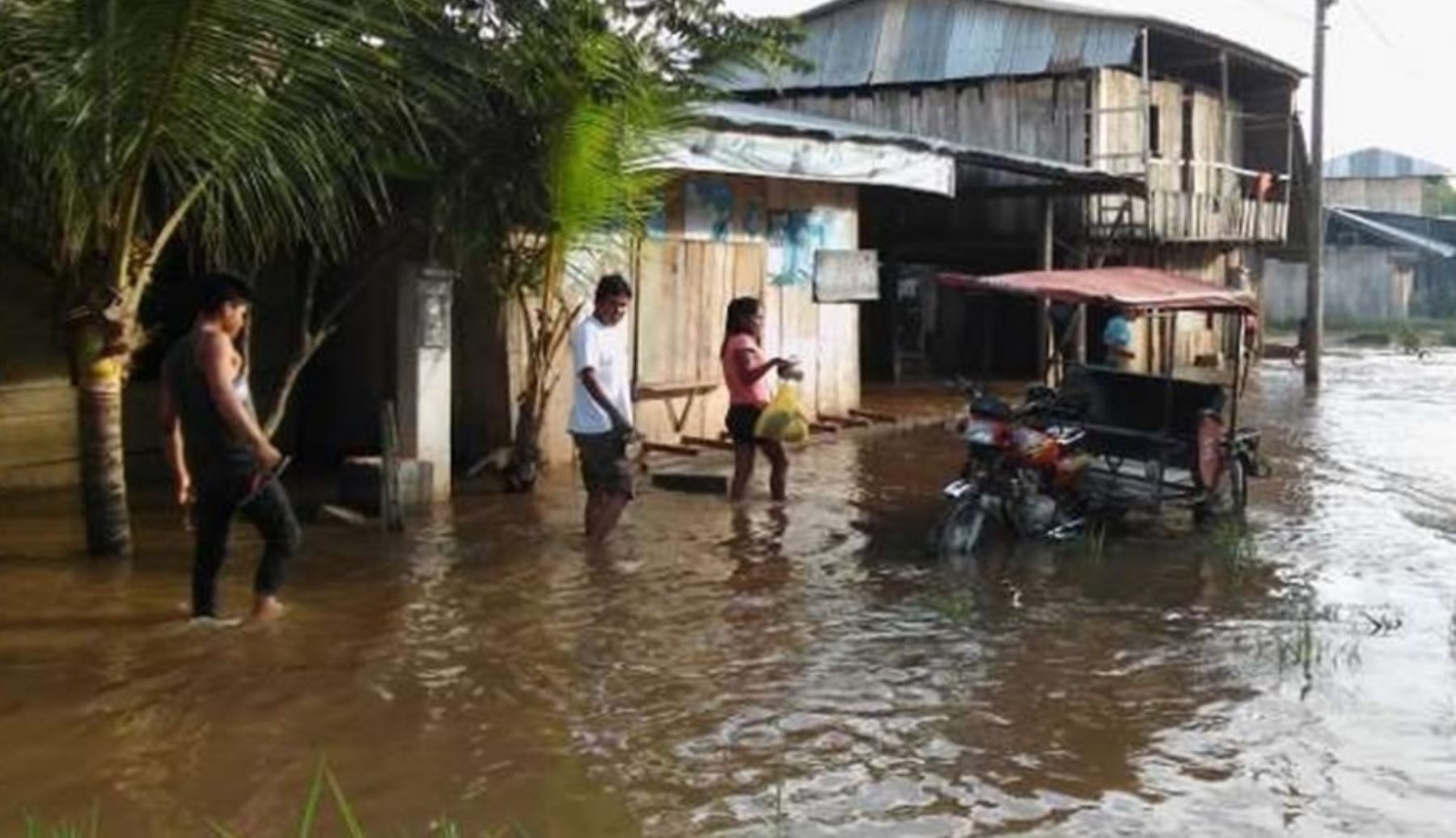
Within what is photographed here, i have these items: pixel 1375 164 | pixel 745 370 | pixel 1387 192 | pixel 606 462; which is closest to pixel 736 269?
pixel 745 370

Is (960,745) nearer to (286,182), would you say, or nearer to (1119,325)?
(286,182)

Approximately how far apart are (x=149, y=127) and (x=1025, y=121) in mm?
18858

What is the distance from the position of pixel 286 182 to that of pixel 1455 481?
1051cm

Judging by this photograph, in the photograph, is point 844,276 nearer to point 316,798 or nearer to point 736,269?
point 736,269

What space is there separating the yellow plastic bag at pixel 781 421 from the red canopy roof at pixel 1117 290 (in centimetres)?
140

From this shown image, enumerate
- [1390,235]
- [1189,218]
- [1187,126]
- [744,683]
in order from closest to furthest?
[744,683]
[1189,218]
[1187,126]
[1390,235]

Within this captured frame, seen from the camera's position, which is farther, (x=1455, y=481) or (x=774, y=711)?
(x=1455, y=481)

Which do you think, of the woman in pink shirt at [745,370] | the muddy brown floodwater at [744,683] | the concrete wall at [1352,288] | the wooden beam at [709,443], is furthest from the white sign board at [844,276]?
the concrete wall at [1352,288]

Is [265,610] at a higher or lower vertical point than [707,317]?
lower

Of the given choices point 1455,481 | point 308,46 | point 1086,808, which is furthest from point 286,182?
point 1455,481

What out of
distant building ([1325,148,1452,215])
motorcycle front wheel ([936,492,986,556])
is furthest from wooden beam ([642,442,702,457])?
distant building ([1325,148,1452,215])

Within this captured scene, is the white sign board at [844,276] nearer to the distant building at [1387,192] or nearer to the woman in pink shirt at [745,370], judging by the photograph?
the woman in pink shirt at [745,370]

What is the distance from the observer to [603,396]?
8.52 metres

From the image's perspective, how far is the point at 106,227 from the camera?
25.9 feet
